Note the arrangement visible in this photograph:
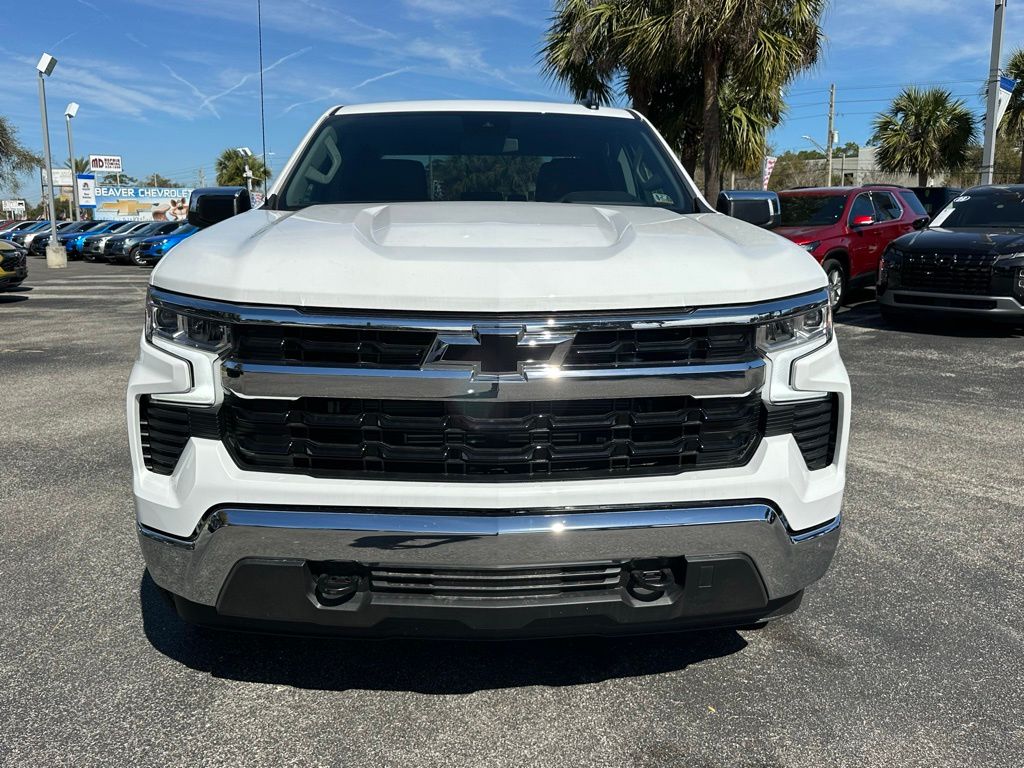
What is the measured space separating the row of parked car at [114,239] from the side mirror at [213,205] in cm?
1978

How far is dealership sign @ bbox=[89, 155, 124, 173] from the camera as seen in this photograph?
68.6m

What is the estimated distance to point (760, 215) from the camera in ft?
11.8

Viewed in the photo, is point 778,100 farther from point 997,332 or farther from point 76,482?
point 76,482

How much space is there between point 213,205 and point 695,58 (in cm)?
1521

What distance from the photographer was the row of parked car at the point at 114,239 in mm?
26203

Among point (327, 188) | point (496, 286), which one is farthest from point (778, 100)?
point (496, 286)

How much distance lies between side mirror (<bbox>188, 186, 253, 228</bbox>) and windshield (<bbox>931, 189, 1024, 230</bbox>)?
943cm

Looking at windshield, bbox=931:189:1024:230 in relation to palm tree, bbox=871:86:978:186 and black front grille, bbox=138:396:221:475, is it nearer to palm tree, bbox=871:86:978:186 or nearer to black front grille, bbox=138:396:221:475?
black front grille, bbox=138:396:221:475

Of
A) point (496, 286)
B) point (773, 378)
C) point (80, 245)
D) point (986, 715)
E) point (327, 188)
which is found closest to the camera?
point (496, 286)

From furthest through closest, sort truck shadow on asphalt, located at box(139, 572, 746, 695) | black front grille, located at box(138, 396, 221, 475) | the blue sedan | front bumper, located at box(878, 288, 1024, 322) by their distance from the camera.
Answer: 1. the blue sedan
2. front bumper, located at box(878, 288, 1024, 322)
3. truck shadow on asphalt, located at box(139, 572, 746, 695)
4. black front grille, located at box(138, 396, 221, 475)

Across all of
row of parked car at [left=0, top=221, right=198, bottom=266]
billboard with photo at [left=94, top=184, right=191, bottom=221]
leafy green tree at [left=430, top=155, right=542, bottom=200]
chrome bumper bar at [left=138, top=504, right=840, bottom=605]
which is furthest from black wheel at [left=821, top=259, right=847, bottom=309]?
billboard with photo at [left=94, top=184, right=191, bottom=221]

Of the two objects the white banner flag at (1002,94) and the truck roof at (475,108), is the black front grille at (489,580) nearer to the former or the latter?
the truck roof at (475,108)

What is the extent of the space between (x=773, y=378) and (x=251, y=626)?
58.4 inches

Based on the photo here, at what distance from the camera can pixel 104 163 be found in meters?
70.2
